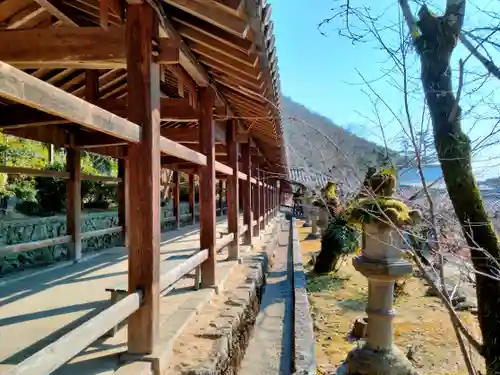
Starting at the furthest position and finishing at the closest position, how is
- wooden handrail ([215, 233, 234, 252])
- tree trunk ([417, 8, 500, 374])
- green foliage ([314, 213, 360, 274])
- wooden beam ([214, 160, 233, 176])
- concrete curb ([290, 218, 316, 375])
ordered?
green foliage ([314, 213, 360, 274]), wooden handrail ([215, 233, 234, 252]), wooden beam ([214, 160, 233, 176]), concrete curb ([290, 218, 316, 375]), tree trunk ([417, 8, 500, 374])

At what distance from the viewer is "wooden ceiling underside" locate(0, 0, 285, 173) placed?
Result: 8.83ft

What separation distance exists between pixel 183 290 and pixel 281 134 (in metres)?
3.98

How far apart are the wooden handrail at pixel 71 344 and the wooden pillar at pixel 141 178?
0.16 m

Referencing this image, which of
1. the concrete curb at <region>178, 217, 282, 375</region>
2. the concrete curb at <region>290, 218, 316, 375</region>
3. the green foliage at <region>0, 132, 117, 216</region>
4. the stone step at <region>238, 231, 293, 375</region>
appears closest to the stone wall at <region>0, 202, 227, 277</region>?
the green foliage at <region>0, 132, 117, 216</region>

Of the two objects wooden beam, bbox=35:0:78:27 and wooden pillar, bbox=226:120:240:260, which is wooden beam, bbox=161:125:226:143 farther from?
wooden beam, bbox=35:0:78:27

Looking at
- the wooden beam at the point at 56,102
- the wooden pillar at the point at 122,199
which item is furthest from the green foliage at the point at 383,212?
the wooden pillar at the point at 122,199

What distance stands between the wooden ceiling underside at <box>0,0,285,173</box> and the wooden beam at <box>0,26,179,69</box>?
0.38 feet

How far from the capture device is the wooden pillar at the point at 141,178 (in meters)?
2.88

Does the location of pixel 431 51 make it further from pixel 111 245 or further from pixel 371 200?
pixel 111 245

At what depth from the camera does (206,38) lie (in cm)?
354

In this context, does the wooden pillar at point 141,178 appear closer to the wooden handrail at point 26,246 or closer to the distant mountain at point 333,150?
the distant mountain at point 333,150

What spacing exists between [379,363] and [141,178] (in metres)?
2.25

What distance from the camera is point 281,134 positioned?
804 centimetres

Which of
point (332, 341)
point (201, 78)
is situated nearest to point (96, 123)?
point (201, 78)
